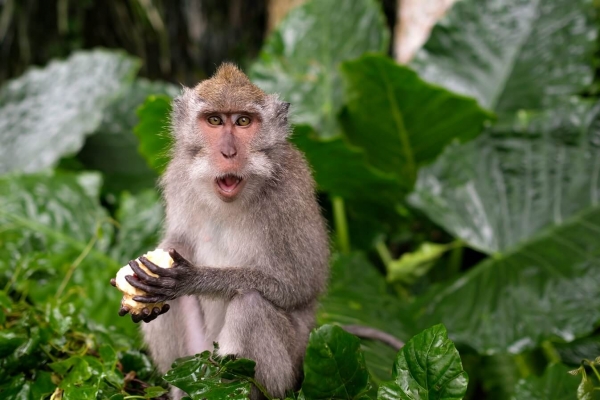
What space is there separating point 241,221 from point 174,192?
14.1 inches

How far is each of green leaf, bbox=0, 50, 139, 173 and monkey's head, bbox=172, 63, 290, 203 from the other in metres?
2.46

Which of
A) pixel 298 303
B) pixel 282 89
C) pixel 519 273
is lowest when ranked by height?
pixel 519 273

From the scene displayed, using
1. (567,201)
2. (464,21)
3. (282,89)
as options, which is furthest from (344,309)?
(464,21)

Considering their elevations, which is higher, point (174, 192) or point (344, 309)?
point (174, 192)

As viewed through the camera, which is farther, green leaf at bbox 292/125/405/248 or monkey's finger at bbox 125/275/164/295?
green leaf at bbox 292/125/405/248

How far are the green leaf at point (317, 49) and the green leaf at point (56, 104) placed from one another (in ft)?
3.81

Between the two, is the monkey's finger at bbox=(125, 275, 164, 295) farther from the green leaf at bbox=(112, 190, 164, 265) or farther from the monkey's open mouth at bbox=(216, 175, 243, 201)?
the green leaf at bbox=(112, 190, 164, 265)

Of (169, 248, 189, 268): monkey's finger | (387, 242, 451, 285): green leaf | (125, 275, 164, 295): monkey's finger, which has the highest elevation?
(169, 248, 189, 268): monkey's finger

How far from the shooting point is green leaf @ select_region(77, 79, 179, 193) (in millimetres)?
5306

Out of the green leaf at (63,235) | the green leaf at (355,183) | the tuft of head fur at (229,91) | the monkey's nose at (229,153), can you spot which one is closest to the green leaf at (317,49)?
the green leaf at (355,183)

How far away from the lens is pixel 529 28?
16.1 ft

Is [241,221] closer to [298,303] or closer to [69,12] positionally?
[298,303]

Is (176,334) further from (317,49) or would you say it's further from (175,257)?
(317,49)

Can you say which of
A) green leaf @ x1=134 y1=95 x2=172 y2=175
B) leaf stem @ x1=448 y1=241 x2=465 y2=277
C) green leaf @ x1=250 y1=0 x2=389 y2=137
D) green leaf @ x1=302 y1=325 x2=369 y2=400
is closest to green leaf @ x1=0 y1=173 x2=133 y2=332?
green leaf @ x1=134 y1=95 x2=172 y2=175
